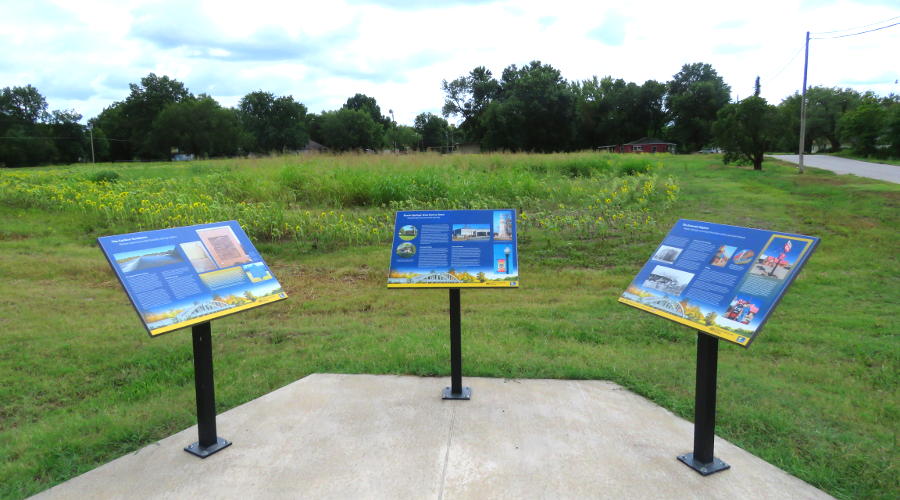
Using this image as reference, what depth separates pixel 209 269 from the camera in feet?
10.4

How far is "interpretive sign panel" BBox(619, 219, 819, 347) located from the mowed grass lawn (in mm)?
1007

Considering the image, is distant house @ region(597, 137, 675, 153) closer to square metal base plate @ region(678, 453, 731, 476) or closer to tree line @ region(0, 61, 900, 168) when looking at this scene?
tree line @ region(0, 61, 900, 168)

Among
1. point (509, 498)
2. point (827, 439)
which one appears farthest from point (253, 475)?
point (827, 439)

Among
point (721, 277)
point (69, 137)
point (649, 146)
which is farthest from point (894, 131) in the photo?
point (69, 137)

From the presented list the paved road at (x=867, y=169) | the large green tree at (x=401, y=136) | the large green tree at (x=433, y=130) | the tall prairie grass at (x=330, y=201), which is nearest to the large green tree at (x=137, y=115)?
the large green tree at (x=401, y=136)

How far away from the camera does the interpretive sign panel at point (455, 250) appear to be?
362 centimetres

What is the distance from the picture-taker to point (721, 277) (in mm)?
2838

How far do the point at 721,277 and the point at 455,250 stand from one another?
1.59 m

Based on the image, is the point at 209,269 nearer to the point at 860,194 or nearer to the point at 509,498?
the point at 509,498

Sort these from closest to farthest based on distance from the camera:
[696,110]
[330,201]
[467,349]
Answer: [467,349] < [330,201] < [696,110]

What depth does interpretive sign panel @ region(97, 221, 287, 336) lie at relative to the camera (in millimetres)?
2781

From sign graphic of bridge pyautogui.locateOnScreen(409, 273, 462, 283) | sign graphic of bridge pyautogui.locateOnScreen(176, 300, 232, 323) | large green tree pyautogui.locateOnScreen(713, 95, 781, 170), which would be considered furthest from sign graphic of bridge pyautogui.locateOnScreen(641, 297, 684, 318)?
large green tree pyautogui.locateOnScreen(713, 95, 781, 170)

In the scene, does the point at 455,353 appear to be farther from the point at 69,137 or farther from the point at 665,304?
the point at 69,137

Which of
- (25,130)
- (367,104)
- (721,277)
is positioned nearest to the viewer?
(721,277)
